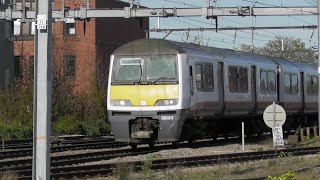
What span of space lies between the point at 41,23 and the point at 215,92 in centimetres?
1447

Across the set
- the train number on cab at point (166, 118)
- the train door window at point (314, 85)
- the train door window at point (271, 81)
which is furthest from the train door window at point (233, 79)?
the train door window at point (314, 85)

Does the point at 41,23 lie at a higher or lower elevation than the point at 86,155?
higher

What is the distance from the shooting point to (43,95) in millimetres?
9711

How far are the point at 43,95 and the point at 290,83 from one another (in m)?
22.9

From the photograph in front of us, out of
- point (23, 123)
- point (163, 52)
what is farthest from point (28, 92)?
point (163, 52)

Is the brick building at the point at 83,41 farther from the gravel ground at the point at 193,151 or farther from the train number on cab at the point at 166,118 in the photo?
the train number on cab at the point at 166,118

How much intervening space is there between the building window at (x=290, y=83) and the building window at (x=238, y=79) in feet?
15.9

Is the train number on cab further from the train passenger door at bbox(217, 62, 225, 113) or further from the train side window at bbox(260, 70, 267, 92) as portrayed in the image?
the train side window at bbox(260, 70, 267, 92)

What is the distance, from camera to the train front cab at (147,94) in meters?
21.4

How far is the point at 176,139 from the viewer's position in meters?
21.5

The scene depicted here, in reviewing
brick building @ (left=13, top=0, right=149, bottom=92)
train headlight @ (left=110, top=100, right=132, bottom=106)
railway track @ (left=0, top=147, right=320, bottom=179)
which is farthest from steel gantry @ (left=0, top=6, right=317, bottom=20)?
brick building @ (left=13, top=0, right=149, bottom=92)

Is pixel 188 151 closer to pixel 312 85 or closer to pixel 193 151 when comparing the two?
pixel 193 151

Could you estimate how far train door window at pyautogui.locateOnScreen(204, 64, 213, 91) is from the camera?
76.0 feet

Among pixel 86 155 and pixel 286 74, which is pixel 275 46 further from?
pixel 86 155
